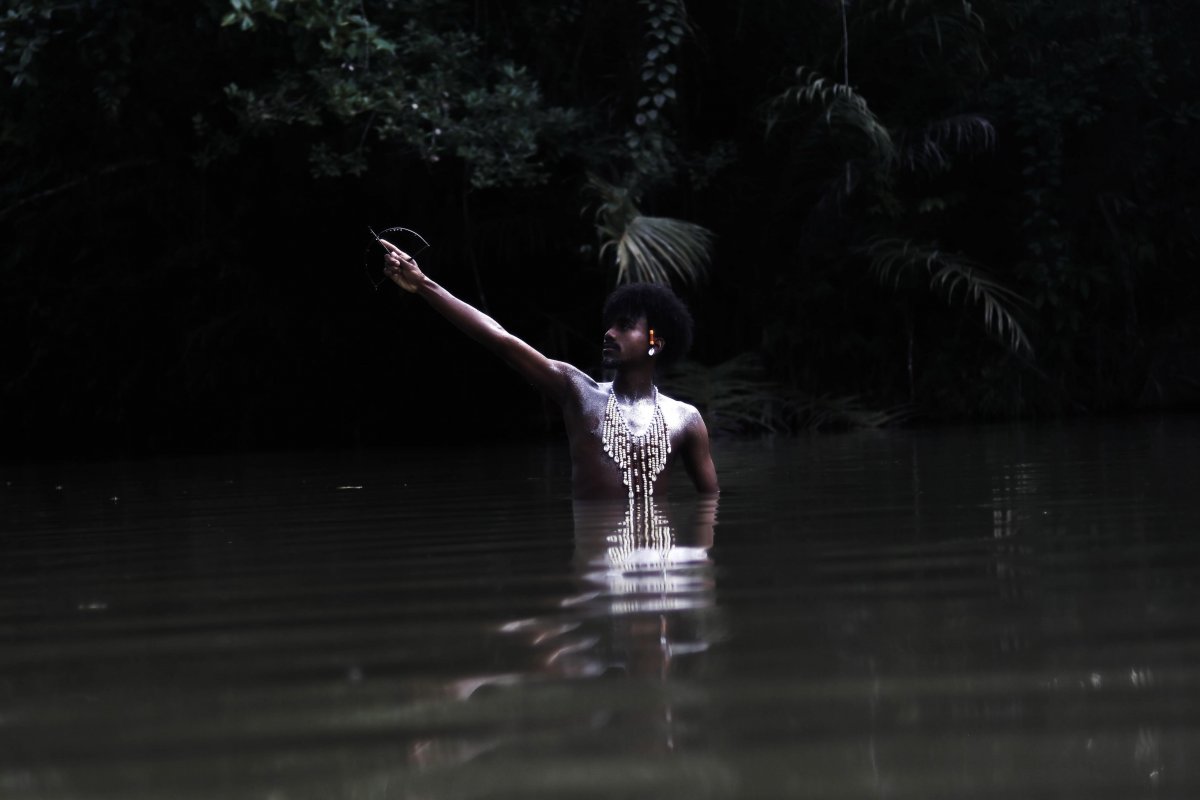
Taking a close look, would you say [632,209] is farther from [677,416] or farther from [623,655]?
[623,655]

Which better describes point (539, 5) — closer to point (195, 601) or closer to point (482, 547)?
point (482, 547)

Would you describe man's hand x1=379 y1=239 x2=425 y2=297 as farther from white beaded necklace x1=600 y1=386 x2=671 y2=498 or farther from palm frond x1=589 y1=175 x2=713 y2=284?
palm frond x1=589 y1=175 x2=713 y2=284

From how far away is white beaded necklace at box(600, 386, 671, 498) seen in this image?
560cm

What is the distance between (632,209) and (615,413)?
595cm

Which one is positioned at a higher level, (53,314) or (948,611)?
(53,314)

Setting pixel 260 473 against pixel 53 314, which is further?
pixel 53 314

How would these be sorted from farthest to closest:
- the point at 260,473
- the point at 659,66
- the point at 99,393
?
the point at 99,393 → the point at 659,66 → the point at 260,473

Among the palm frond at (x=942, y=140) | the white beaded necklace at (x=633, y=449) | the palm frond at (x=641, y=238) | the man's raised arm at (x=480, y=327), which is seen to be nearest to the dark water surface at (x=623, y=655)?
the white beaded necklace at (x=633, y=449)

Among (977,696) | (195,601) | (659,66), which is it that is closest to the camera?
(977,696)

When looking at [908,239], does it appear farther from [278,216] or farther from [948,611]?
[948,611]

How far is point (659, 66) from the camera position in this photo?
1183cm

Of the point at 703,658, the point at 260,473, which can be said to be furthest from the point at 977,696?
the point at 260,473

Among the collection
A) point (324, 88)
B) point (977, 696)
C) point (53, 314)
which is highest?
point (324, 88)

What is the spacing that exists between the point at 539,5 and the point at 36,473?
216 inches
